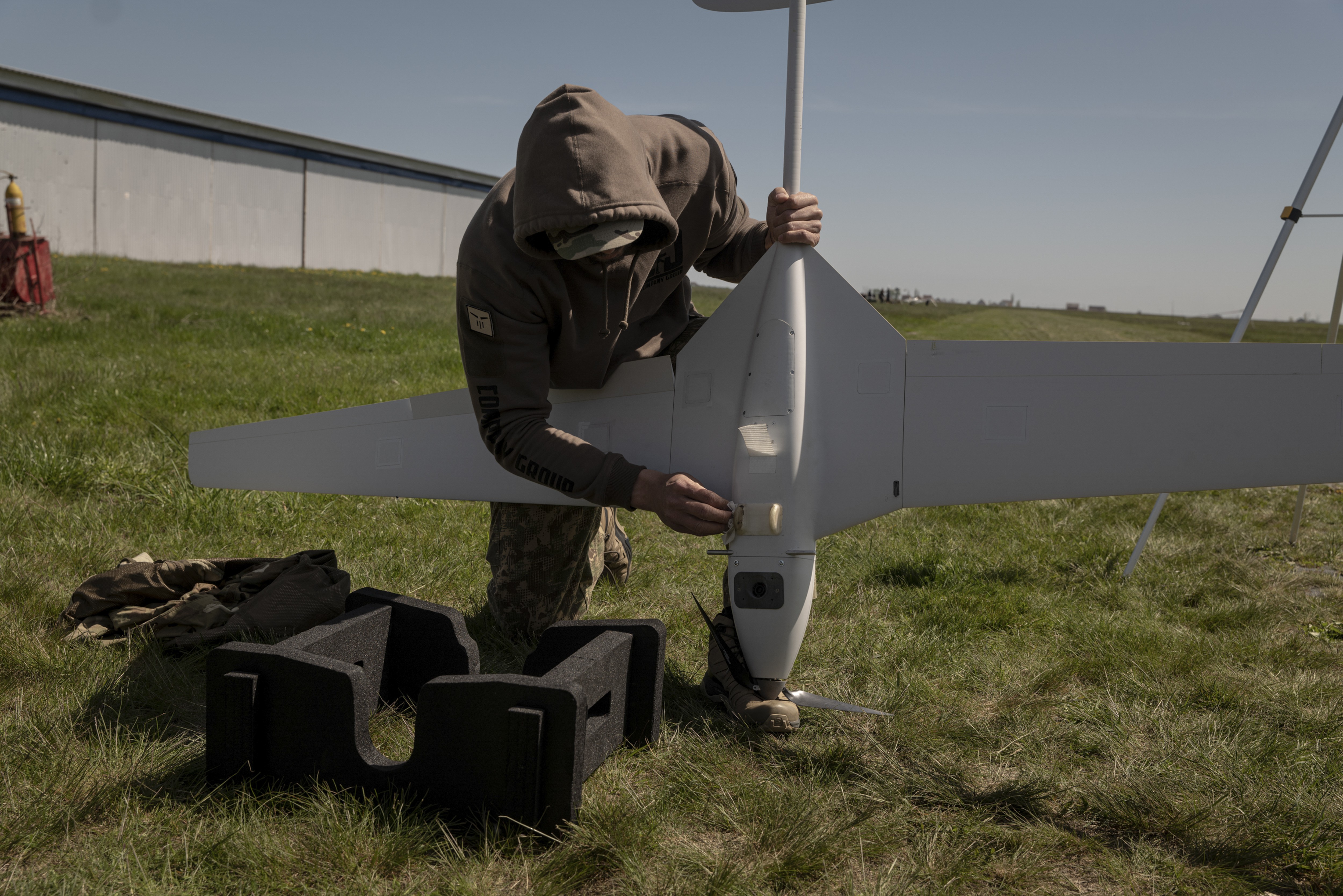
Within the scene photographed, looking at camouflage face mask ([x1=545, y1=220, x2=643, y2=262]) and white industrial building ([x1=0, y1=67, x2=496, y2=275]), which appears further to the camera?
white industrial building ([x1=0, y1=67, x2=496, y2=275])

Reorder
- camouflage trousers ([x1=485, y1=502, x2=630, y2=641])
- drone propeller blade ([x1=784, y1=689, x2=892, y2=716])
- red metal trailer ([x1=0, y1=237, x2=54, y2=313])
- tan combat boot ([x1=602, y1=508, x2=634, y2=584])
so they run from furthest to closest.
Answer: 1. red metal trailer ([x1=0, y1=237, x2=54, y2=313])
2. tan combat boot ([x1=602, y1=508, x2=634, y2=584])
3. camouflage trousers ([x1=485, y1=502, x2=630, y2=641])
4. drone propeller blade ([x1=784, y1=689, x2=892, y2=716])

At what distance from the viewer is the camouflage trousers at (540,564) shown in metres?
3.54

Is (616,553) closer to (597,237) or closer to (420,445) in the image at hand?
(420,445)

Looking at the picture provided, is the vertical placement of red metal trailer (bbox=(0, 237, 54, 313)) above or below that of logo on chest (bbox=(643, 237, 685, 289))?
above

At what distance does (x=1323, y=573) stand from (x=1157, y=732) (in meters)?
2.76

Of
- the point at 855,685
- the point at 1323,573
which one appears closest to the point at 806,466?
the point at 855,685

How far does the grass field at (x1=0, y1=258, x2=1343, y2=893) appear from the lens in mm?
2033

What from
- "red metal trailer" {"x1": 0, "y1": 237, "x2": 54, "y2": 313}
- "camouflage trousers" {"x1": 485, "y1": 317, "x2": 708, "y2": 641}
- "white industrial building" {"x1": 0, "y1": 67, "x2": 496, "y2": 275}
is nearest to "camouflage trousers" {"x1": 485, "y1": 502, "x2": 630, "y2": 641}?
"camouflage trousers" {"x1": 485, "y1": 317, "x2": 708, "y2": 641}

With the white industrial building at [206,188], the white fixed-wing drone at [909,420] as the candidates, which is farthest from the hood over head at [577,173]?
the white industrial building at [206,188]

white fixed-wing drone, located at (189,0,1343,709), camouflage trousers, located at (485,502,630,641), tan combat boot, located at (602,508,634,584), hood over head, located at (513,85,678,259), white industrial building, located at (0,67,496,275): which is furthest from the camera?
white industrial building, located at (0,67,496,275)

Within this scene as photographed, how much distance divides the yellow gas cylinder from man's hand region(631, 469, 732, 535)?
10773 mm

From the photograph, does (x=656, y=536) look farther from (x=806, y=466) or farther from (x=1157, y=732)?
(x=1157, y=732)

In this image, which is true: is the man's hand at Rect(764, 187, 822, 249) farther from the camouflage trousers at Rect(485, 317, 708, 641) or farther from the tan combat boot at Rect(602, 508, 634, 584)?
the tan combat boot at Rect(602, 508, 634, 584)

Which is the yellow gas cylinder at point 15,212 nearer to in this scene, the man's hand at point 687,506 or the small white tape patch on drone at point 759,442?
the man's hand at point 687,506
